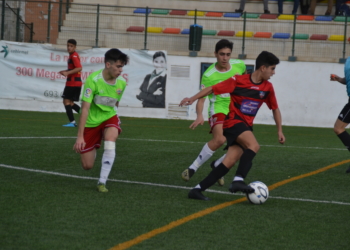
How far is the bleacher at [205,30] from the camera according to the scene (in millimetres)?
19906

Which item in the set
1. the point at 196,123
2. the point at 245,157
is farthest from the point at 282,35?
the point at 245,157

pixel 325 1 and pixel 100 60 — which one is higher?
pixel 325 1

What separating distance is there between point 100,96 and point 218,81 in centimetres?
177

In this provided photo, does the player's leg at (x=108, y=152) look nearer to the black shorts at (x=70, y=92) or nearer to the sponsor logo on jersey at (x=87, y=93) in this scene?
the sponsor logo on jersey at (x=87, y=93)

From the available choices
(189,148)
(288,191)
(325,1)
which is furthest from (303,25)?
(288,191)

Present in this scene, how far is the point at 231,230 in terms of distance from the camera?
4953 mm

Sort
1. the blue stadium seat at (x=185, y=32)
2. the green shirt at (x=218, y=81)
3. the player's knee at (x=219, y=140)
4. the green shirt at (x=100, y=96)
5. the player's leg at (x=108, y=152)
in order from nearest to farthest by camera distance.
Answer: the player's leg at (x=108, y=152) → the green shirt at (x=100, y=96) → the player's knee at (x=219, y=140) → the green shirt at (x=218, y=81) → the blue stadium seat at (x=185, y=32)

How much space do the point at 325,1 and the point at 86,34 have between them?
31.4 ft

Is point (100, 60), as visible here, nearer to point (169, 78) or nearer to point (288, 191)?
point (169, 78)

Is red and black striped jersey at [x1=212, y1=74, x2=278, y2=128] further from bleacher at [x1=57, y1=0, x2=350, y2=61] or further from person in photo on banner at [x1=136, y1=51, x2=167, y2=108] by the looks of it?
bleacher at [x1=57, y1=0, x2=350, y2=61]

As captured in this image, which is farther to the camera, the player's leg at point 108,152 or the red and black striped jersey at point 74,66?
the red and black striped jersey at point 74,66

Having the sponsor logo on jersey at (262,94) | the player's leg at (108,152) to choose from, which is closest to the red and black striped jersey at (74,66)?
the player's leg at (108,152)

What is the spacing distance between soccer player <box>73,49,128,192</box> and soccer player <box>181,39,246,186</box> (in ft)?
3.47

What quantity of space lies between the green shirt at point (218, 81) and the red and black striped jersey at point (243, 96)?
1327 mm
